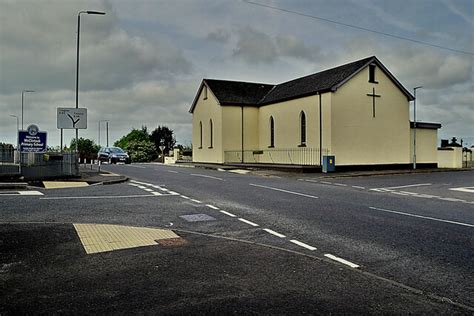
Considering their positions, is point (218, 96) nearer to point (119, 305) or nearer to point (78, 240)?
point (78, 240)

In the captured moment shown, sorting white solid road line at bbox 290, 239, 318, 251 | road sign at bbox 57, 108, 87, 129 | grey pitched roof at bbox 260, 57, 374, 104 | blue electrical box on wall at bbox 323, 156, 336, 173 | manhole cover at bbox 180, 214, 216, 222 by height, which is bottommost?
white solid road line at bbox 290, 239, 318, 251

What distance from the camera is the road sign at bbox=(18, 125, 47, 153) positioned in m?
19.8

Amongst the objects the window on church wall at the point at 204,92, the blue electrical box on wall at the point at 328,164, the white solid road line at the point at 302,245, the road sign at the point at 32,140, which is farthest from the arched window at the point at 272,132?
the white solid road line at the point at 302,245

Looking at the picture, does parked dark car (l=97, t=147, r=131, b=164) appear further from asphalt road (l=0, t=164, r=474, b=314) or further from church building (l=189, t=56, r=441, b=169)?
asphalt road (l=0, t=164, r=474, b=314)

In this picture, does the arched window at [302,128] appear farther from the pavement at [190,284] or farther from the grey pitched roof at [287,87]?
the pavement at [190,284]

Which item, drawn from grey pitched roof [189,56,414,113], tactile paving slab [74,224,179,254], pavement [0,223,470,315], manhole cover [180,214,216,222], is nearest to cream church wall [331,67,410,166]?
grey pitched roof [189,56,414,113]

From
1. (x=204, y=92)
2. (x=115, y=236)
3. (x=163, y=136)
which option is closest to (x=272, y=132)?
(x=204, y=92)

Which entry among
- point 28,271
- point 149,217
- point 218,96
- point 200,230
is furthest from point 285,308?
point 218,96

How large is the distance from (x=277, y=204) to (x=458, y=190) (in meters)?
9.88

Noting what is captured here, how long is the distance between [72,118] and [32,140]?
278cm

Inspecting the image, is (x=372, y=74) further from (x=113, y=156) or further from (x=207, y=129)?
(x=113, y=156)

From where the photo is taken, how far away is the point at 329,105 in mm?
31578

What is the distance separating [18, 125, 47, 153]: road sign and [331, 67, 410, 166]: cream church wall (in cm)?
1952

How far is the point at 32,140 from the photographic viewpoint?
20.1 m
